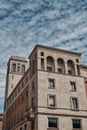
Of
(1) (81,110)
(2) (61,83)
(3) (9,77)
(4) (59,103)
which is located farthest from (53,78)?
(3) (9,77)

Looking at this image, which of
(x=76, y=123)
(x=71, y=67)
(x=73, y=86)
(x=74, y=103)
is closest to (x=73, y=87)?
(x=73, y=86)

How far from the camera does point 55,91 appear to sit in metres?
40.4

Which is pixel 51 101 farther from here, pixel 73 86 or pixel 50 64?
pixel 50 64

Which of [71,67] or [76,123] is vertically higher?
[71,67]

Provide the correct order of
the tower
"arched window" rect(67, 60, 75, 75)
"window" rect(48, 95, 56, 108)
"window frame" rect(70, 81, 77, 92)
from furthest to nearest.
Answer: the tower → "arched window" rect(67, 60, 75, 75) → "window frame" rect(70, 81, 77, 92) → "window" rect(48, 95, 56, 108)

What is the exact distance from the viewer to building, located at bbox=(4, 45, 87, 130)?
3788 cm

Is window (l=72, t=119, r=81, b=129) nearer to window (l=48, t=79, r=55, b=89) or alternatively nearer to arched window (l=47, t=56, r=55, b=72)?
window (l=48, t=79, r=55, b=89)

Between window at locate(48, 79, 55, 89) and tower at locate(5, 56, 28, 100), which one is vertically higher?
tower at locate(5, 56, 28, 100)

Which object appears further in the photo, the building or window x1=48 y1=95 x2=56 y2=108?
window x1=48 y1=95 x2=56 y2=108

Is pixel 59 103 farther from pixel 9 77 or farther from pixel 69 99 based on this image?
pixel 9 77

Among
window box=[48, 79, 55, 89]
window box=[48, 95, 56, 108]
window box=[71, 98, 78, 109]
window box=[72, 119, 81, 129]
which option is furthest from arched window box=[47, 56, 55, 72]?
window box=[72, 119, 81, 129]

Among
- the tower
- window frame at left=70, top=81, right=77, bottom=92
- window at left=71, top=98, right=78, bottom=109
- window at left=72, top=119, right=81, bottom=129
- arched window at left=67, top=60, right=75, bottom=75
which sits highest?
the tower

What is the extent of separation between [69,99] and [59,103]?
2442mm

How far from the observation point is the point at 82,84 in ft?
143
